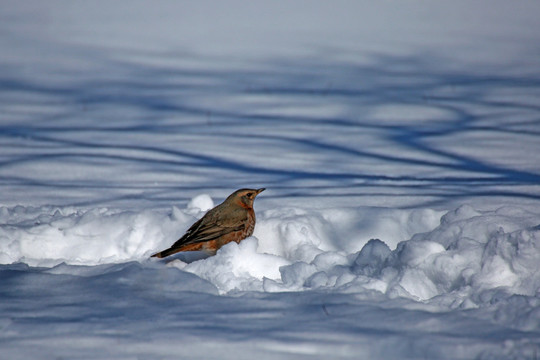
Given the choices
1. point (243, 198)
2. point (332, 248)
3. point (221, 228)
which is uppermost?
point (243, 198)

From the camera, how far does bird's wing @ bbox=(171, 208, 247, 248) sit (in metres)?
4.06

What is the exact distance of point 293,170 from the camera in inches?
249

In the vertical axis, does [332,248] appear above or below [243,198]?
below

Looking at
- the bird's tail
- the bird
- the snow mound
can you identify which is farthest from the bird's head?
the bird's tail

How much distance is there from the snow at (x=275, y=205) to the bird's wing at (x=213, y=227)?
6.2 inches

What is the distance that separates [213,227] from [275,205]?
998 mm

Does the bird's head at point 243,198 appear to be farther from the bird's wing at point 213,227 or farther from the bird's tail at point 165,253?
the bird's tail at point 165,253

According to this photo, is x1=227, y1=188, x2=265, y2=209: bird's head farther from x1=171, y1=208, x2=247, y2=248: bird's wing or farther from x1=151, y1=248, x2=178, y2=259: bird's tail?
x1=151, y1=248, x2=178, y2=259: bird's tail

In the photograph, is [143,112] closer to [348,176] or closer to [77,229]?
[348,176]

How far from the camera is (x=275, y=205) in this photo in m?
5.09

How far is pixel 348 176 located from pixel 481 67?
25.6 ft

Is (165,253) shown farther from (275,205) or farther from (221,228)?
(275,205)

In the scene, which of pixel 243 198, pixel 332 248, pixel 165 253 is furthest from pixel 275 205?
pixel 165 253

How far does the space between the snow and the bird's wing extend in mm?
157
